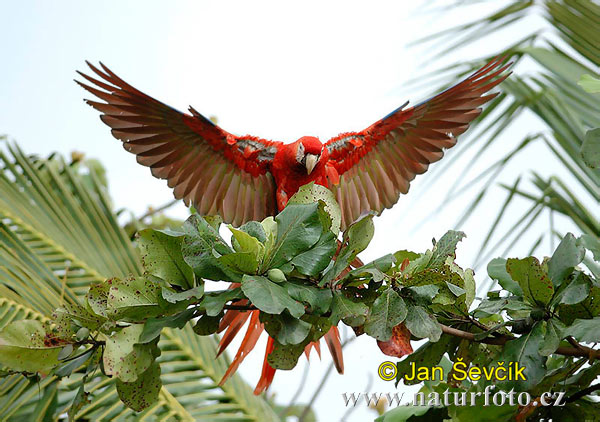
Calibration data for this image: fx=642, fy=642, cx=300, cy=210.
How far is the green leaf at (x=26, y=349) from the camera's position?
2.22 ft

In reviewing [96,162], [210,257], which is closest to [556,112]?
[210,257]

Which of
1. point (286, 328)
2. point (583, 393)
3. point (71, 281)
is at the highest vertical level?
point (71, 281)

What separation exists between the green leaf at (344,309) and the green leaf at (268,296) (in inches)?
1.6

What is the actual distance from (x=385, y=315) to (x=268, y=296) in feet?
0.45

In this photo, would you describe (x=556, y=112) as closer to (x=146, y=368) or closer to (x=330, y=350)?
(x=330, y=350)

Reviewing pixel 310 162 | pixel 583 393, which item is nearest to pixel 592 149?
pixel 583 393

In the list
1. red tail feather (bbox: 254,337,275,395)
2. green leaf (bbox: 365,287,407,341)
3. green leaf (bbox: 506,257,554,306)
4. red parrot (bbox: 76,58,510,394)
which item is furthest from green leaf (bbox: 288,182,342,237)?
red parrot (bbox: 76,58,510,394)

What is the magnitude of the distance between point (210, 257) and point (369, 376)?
1348mm

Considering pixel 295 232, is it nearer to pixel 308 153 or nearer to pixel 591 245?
pixel 591 245

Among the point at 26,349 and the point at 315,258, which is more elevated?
the point at 26,349

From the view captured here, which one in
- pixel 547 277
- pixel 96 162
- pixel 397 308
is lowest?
pixel 547 277

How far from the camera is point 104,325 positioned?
26.6 inches

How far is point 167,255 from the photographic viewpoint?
27.6 inches

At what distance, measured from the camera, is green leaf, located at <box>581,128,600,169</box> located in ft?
2.53
